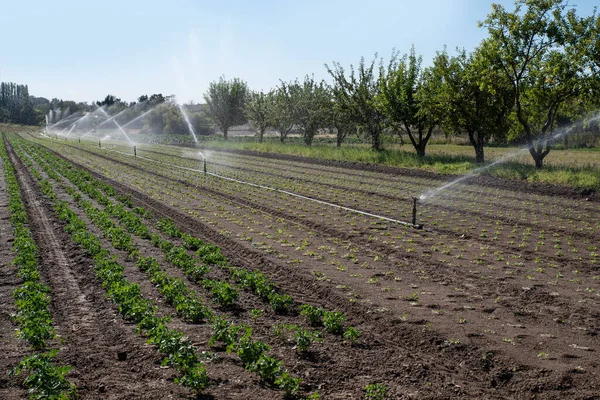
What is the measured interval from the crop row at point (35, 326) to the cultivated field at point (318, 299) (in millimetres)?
173

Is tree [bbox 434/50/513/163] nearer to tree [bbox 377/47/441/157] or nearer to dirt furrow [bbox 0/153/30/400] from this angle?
tree [bbox 377/47/441/157]

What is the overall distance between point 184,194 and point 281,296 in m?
14.7

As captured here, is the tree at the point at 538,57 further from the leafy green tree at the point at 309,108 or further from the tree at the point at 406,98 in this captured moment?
the leafy green tree at the point at 309,108

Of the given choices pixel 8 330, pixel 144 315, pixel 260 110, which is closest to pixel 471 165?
pixel 144 315

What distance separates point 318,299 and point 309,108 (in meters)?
46.7

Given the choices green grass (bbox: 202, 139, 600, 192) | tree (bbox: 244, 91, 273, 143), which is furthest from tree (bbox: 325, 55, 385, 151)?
tree (bbox: 244, 91, 273, 143)

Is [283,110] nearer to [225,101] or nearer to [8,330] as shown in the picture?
[225,101]

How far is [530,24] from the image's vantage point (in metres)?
26.0

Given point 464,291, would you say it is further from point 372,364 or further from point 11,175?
point 11,175

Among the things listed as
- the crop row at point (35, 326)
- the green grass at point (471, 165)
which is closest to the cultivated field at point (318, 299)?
the crop row at point (35, 326)

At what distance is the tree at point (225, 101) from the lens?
7981 centimetres

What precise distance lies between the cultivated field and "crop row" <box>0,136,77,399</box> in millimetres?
173

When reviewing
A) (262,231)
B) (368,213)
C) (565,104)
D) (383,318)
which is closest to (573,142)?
(565,104)

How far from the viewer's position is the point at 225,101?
3152 inches
